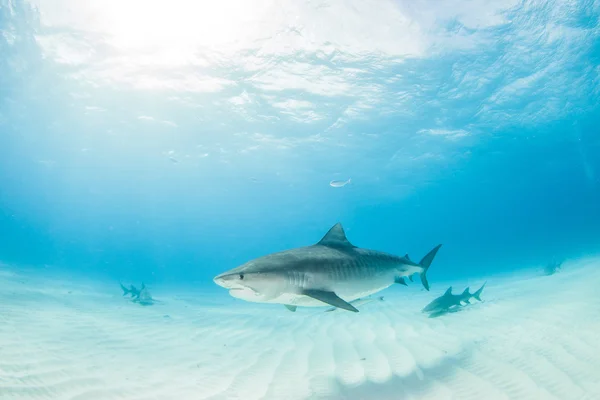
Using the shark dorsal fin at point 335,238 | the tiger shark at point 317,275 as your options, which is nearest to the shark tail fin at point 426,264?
the tiger shark at point 317,275

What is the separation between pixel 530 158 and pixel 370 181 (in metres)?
19.3

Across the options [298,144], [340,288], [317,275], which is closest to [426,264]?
[340,288]

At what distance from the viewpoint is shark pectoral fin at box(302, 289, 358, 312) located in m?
3.47

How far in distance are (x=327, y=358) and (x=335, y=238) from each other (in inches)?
89.5

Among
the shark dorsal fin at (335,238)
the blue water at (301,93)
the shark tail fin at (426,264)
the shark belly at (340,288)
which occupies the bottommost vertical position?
the shark belly at (340,288)

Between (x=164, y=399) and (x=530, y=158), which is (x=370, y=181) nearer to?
(x=530, y=158)

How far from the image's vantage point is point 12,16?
1573 centimetres

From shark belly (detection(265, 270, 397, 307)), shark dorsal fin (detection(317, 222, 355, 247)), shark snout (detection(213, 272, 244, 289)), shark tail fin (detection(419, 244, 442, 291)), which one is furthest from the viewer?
shark tail fin (detection(419, 244, 442, 291))

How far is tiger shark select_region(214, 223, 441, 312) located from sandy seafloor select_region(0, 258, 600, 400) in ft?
4.02

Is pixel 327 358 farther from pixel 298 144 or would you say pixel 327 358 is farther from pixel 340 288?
pixel 298 144

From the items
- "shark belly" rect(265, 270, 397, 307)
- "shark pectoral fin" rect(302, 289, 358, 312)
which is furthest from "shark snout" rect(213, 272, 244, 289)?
"shark pectoral fin" rect(302, 289, 358, 312)

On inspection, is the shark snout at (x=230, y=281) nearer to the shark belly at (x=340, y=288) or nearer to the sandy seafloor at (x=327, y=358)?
the shark belly at (x=340, y=288)

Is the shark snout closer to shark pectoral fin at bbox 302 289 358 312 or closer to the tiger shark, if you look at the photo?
the tiger shark

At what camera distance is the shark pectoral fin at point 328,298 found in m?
3.47
